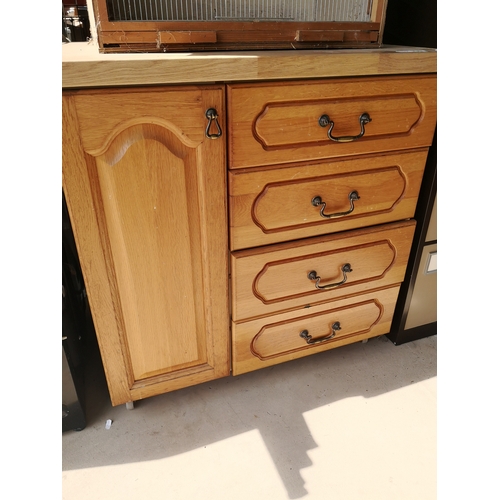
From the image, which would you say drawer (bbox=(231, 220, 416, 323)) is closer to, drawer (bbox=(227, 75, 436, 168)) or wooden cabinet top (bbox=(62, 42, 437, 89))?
drawer (bbox=(227, 75, 436, 168))

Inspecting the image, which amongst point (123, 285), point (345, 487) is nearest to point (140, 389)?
point (123, 285)

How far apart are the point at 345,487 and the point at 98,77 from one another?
93cm

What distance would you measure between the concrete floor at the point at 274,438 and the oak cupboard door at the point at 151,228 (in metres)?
0.10

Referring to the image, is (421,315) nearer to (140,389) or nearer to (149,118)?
(140,389)

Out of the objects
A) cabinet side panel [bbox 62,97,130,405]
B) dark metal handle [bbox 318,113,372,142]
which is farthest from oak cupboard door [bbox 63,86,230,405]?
dark metal handle [bbox 318,113,372,142]

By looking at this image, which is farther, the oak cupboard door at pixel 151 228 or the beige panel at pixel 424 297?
the beige panel at pixel 424 297

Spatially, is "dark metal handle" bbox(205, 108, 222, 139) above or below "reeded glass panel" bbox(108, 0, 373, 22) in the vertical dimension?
below

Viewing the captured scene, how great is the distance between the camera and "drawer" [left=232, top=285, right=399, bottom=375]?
1.03 m

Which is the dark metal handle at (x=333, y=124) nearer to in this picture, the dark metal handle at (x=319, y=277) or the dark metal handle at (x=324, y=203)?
the dark metal handle at (x=324, y=203)

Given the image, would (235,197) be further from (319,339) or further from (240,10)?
(319,339)

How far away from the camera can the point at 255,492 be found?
2.92 feet

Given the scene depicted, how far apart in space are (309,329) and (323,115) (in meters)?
0.54

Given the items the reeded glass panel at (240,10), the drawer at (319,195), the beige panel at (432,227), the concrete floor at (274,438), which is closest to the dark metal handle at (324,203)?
the drawer at (319,195)

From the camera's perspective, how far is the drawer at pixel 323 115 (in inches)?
30.3
